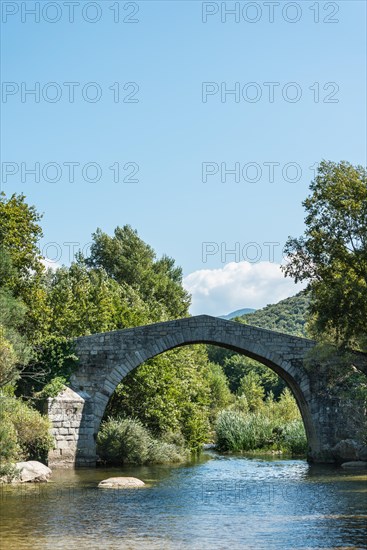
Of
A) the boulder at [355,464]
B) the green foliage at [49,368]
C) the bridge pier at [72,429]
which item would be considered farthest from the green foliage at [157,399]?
the boulder at [355,464]

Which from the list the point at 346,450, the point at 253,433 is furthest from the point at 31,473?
the point at 253,433

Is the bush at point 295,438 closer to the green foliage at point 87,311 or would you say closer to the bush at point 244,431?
the bush at point 244,431

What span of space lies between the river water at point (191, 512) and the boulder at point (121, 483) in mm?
306

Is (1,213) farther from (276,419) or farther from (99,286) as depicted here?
(276,419)

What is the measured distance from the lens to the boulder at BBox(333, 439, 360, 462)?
82.6 feet

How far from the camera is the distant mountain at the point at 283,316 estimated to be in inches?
3041

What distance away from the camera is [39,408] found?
23.8 metres

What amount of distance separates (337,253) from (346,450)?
808 centimetres

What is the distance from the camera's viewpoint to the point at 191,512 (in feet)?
48.3

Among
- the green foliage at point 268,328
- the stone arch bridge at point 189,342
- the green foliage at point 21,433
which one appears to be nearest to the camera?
the green foliage at point 21,433

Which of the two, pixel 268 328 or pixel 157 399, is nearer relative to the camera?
pixel 157 399

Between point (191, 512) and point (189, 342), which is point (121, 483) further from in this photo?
point (189, 342)

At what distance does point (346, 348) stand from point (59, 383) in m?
8.52

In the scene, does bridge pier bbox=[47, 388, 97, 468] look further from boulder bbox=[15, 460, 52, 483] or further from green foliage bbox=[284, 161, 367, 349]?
green foliage bbox=[284, 161, 367, 349]
